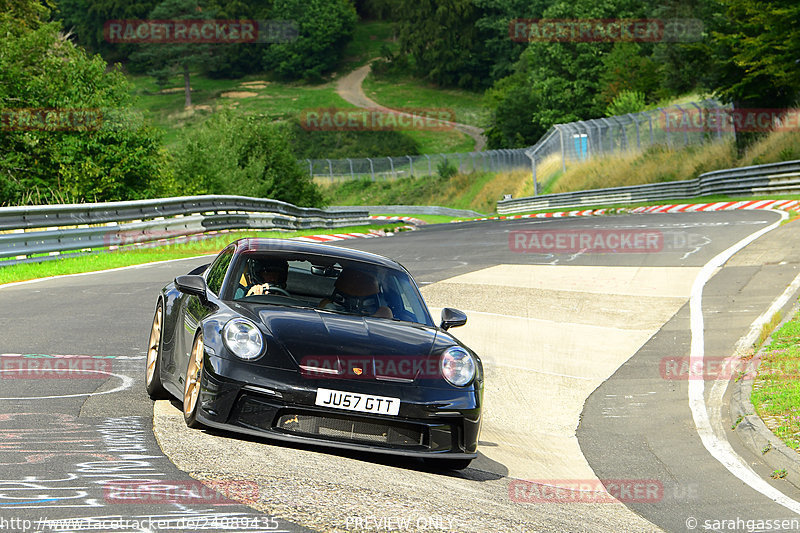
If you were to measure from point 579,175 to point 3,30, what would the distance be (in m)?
32.6

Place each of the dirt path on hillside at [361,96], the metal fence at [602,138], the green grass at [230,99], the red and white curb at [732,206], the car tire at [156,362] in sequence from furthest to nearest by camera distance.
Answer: the green grass at [230,99], the dirt path on hillside at [361,96], the metal fence at [602,138], the red and white curb at [732,206], the car tire at [156,362]

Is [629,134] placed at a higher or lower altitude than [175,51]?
lower

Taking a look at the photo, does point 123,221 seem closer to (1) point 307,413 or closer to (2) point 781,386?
(2) point 781,386

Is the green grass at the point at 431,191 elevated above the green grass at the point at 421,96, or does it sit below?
below

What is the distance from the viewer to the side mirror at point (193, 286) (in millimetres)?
7340

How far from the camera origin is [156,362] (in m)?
7.99

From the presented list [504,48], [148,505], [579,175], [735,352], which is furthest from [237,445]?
[504,48]

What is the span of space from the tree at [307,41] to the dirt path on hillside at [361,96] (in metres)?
4.16

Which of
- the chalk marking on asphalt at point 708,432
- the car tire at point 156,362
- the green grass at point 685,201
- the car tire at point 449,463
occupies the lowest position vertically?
the green grass at point 685,201

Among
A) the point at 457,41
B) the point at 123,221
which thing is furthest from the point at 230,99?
the point at 123,221

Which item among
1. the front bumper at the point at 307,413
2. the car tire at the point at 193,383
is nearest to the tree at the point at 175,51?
the car tire at the point at 193,383

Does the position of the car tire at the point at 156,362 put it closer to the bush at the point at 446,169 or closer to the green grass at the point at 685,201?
the green grass at the point at 685,201

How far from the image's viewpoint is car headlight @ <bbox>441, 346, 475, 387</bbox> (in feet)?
22.5

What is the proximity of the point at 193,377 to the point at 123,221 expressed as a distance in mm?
16945
